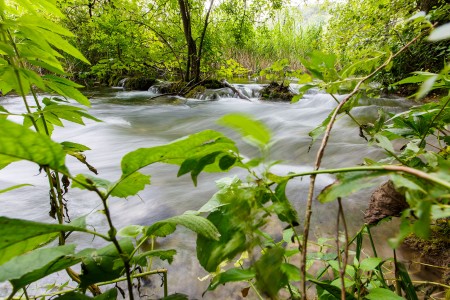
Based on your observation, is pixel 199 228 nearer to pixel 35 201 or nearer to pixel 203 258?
pixel 203 258

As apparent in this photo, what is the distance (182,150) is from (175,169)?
92.3 inches

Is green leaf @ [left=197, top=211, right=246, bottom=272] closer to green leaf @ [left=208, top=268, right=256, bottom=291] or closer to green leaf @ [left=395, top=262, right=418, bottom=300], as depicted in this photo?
green leaf @ [left=208, top=268, right=256, bottom=291]

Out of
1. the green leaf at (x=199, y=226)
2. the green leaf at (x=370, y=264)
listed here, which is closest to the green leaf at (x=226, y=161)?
the green leaf at (x=199, y=226)

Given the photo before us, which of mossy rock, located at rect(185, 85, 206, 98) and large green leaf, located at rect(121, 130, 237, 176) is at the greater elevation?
large green leaf, located at rect(121, 130, 237, 176)

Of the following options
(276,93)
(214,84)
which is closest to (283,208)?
(276,93)

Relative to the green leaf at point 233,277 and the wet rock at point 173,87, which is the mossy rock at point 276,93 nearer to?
the wet rock at point 173,87

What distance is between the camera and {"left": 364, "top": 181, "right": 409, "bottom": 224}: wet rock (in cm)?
64

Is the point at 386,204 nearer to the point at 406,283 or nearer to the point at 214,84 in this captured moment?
the point at 406,283

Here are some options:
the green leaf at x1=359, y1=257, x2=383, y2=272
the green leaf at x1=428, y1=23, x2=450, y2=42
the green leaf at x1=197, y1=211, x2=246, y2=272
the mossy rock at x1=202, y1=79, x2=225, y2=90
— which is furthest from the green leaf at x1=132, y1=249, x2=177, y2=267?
the mossy rock at x1=202, y1=79, x2=225, y2=90

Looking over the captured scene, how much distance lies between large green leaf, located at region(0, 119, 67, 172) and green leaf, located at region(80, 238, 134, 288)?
0.80 ft

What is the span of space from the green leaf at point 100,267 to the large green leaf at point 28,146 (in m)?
0.24

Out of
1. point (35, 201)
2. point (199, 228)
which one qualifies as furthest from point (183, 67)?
point (199, 228)

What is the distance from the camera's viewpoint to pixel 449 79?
0.73 metres

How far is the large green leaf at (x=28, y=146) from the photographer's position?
34cm
